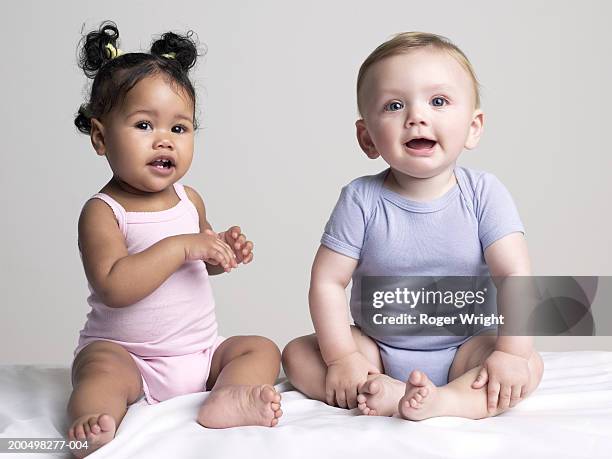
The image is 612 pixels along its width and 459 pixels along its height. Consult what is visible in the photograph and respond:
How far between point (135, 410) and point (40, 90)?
6.45 feet

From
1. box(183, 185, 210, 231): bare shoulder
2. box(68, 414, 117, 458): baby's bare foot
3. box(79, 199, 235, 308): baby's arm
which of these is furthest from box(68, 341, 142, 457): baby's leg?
box(183, 185, 210, 231): bare shoulder

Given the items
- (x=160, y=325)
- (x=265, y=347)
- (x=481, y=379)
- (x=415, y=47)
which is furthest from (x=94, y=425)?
(x=415, y=47)

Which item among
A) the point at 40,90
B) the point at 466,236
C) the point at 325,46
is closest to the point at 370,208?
the point at 466,236

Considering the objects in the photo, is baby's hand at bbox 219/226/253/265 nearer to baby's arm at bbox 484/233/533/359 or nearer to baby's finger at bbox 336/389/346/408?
baby's finger at bbox 336/389/346/408

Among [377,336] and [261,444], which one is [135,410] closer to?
[261,444]

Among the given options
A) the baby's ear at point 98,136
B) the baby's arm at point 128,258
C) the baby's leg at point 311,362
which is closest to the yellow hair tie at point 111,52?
the baby's ear at point 98,136

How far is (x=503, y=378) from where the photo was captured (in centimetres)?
197

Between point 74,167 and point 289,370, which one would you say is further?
point 74,167

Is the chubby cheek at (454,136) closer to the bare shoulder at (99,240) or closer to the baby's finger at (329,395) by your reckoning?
the baby's finger at (329,395)

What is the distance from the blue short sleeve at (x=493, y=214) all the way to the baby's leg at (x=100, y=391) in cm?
79

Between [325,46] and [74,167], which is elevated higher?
[325,46]

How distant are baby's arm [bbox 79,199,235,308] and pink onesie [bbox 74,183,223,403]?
8 centimetres

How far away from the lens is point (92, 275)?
6.66 feet

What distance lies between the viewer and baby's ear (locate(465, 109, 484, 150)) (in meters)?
2.13
